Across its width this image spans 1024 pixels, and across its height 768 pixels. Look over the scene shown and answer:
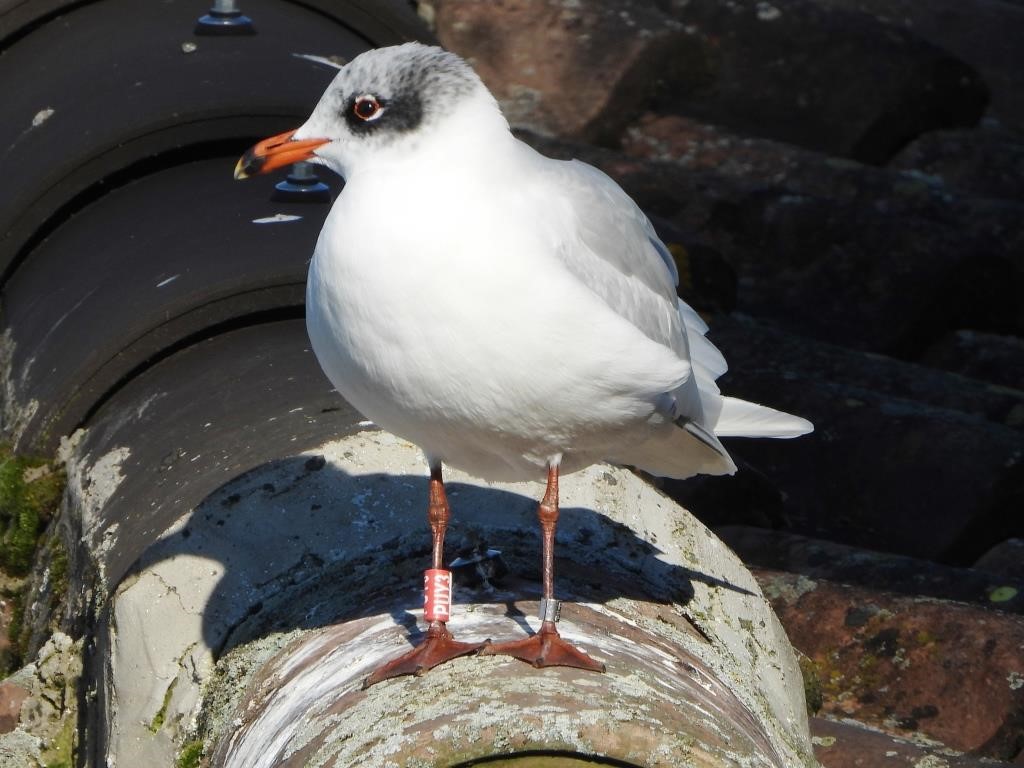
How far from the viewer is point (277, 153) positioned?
312cm

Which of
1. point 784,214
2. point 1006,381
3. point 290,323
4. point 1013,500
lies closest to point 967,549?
point 1013,500

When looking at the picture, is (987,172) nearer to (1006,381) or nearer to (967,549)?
(1006,381)

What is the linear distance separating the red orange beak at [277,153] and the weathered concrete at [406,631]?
673 millimetres

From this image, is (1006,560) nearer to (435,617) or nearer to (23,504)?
(435,617)

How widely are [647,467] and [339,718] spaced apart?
1068 millimetres

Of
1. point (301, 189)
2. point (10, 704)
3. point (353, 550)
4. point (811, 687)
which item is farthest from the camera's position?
point (301, 189)

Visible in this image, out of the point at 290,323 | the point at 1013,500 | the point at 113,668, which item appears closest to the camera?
the point at 113,668

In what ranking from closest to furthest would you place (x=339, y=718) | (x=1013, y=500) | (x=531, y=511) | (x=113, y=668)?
1. (x=339, y=718)
2. (x=113, y=668)
3. (x=531, y=511)
4. (x=1013, y=500)

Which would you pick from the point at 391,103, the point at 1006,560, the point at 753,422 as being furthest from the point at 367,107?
the point at 1006,560

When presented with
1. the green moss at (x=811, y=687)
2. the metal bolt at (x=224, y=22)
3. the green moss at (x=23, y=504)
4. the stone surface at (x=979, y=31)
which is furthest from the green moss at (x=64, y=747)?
the stone surface at (x=979, y=31)

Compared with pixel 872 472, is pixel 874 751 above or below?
above

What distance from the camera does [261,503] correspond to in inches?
136

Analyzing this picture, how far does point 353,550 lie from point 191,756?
51 centimetres

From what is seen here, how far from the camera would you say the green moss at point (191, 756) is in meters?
3.10
